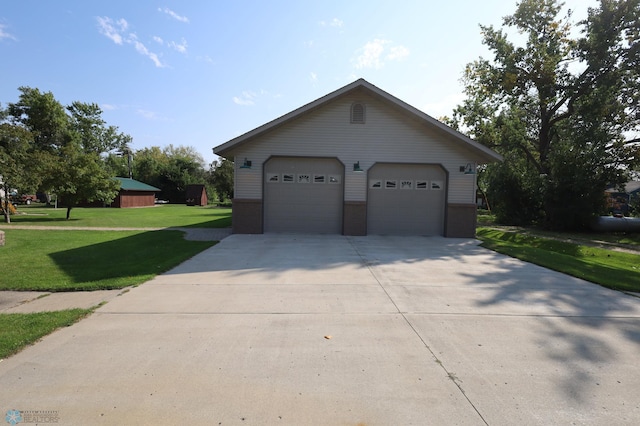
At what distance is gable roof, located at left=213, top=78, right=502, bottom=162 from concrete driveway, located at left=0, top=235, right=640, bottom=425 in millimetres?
7412

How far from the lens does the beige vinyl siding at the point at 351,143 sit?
519 inches

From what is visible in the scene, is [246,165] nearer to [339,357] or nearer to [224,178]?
[339,357]

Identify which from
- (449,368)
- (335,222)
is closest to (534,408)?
(449,368)

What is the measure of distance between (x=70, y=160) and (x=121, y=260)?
1877cm

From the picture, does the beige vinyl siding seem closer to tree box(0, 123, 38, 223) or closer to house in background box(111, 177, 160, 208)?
tree box(0, 123, 38, 223)

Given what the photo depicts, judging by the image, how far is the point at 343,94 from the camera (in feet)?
42.8

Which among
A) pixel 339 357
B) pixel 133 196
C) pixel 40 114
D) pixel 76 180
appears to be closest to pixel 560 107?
pixel 339 357

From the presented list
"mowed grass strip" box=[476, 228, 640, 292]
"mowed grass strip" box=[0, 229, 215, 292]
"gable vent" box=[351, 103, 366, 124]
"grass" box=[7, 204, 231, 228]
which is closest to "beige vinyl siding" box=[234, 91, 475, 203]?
"gable vent" box=[351, 103, 366, 124]

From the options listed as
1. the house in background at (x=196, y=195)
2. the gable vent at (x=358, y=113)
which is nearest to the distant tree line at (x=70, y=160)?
the house in background at (x=196, y=195)

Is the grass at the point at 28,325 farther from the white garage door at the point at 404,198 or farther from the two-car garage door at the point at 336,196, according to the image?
the white garage door at the point at 404,198

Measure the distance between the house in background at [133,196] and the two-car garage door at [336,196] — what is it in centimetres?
3025

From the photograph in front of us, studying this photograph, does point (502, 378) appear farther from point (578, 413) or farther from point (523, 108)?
point (523, 108)

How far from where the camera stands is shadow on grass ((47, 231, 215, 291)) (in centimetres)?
627

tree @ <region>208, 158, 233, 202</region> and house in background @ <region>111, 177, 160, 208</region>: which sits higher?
tree @ <region>208, 158, 233, 202</region>
